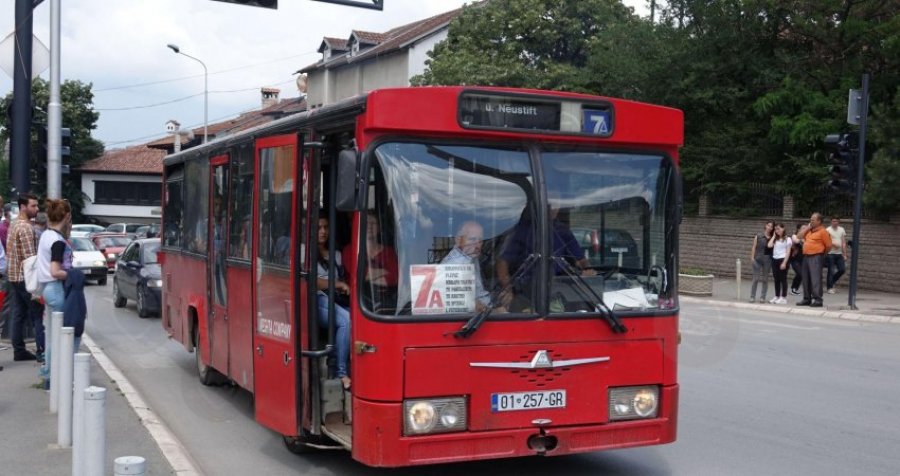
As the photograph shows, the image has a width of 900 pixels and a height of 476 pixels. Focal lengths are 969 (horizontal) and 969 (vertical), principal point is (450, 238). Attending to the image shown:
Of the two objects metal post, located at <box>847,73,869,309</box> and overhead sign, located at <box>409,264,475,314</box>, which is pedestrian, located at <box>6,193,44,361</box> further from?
metal post, located at <box>847,73,869,309</box>

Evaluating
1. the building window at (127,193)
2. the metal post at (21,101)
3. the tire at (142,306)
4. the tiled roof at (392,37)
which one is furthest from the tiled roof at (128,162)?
the metal post at (21,101)

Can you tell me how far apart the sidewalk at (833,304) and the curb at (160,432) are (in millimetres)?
14228

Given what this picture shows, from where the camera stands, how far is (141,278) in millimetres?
18875

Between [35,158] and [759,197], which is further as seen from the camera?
[759,197]

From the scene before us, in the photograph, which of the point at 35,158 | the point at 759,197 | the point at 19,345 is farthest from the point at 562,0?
the point at 19,345

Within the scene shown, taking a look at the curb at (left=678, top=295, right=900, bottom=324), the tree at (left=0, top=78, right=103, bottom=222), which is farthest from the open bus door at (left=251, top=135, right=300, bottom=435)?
the tree at (left=0, top=78, right=103, bottom=222)

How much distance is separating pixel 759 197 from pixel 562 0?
15.2m

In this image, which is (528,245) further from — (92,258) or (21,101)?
(92,258)

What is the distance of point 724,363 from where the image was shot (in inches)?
493

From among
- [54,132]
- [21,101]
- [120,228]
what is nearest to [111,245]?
[54,132]

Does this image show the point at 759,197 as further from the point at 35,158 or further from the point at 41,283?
the point at 41,283

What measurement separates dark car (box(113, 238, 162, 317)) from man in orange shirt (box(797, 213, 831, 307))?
13.2 meters

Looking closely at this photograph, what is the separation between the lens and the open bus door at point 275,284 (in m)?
7.04

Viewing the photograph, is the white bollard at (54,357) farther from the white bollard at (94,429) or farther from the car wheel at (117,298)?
the car wheel at (117,298)
